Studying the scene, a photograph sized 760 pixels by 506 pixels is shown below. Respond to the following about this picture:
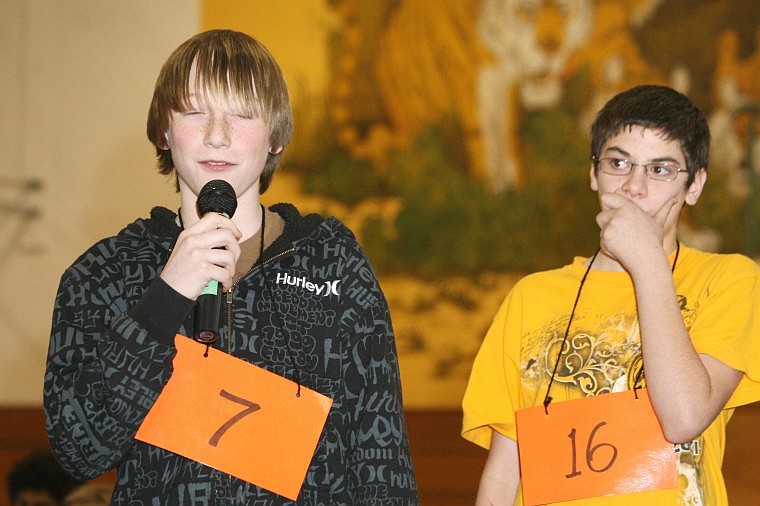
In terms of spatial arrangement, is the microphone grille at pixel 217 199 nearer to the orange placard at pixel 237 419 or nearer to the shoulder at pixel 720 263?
the orange placard at pixel 237 419

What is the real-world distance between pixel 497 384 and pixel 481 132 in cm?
331

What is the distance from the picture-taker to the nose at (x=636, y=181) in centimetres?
161

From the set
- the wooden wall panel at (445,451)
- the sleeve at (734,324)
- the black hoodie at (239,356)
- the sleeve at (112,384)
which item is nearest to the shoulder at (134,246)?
the black hoodie at (239,356)

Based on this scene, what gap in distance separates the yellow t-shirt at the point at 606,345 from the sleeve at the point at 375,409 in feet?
1.28

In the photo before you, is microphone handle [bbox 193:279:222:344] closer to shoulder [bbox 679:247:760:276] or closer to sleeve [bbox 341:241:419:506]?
sleeve [bbox 341:241:419:506]

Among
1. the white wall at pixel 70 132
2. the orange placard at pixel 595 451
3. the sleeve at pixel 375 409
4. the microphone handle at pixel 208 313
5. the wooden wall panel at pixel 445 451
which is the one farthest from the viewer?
the white wall at pixel 70 132

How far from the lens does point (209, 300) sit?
121 cm

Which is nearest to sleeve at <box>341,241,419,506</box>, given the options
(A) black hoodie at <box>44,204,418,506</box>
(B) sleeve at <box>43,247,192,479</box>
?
(A) black hoodie at <box>44,204,418,506</box>

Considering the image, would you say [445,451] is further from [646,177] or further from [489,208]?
[646,177]

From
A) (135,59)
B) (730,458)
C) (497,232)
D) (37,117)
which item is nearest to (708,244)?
(497,232)

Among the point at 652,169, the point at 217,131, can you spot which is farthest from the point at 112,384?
the point at 652,169

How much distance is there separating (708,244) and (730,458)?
1.37 metres

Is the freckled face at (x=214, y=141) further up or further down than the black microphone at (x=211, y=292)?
further up

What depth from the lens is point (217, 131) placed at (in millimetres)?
1322
